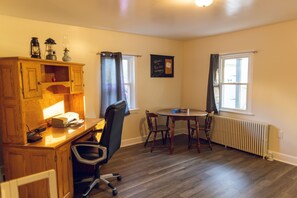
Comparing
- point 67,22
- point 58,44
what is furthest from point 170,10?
point 58,44

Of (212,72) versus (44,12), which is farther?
(212,72)

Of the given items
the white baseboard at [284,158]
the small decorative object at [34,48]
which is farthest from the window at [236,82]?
the small decorative object at [34,48]

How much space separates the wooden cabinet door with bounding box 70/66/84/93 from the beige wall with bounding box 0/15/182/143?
1.62ft

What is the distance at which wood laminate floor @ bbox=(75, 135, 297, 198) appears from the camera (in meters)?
2.70

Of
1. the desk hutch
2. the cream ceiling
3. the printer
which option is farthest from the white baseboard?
the printer

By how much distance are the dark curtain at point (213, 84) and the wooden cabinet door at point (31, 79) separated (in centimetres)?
340

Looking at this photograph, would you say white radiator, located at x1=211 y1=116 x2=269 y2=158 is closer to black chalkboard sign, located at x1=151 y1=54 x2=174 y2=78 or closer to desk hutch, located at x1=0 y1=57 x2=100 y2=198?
A: black chalkboard sign, located at x1=151 y1=54 x2=174 y2=78

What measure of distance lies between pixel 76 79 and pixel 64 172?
1.48 m

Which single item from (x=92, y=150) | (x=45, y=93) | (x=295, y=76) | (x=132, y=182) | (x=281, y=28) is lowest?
(x=132, y=182)

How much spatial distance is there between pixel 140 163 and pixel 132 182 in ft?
2.15

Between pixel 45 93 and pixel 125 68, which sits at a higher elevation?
pixel 125 68

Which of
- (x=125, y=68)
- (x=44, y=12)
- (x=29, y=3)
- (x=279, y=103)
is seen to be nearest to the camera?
(x=29, y=3)

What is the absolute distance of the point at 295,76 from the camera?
11.3 ft

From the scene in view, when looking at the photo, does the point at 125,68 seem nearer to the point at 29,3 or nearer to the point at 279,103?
the point at 29,3
